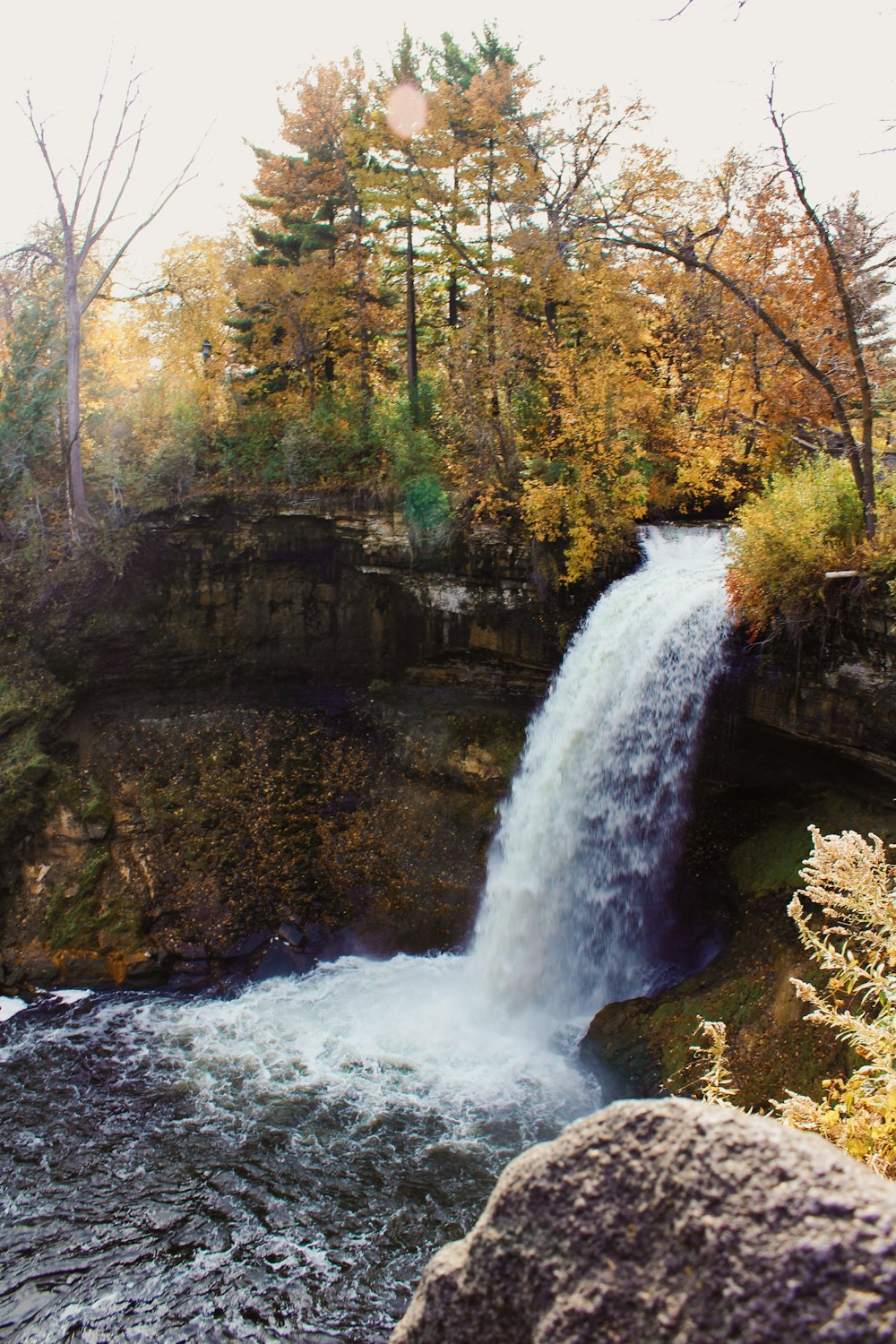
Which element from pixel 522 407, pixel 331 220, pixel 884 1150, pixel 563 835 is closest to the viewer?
pixel 884 1150

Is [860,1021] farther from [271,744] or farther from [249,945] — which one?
[271,744]

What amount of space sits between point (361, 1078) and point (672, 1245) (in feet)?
27.9

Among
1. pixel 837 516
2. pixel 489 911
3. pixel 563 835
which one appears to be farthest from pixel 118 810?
pixel 837 516

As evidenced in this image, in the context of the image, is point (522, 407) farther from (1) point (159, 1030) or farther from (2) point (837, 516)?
(1) point (159, 1030)

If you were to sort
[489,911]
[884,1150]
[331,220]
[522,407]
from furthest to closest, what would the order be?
1. [331,220]
2. [522,407]
3. [489,911]
4. [884,1150]

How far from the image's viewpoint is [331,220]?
18016 millimetres

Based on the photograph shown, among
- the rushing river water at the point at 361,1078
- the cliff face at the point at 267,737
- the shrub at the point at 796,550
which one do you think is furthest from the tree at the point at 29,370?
the shrub at the point at 796,550

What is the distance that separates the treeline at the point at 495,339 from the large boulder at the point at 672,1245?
8.52 metres

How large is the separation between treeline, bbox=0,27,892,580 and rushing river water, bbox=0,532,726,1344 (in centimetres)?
240

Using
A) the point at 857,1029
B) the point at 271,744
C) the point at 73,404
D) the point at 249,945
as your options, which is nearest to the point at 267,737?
the point at 271,744

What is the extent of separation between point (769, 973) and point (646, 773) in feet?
9.29

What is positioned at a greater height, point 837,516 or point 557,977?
point 837,516

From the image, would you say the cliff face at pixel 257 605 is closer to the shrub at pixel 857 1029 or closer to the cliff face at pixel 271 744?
the cliff face at pixel 271 744

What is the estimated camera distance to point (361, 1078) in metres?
9.30
